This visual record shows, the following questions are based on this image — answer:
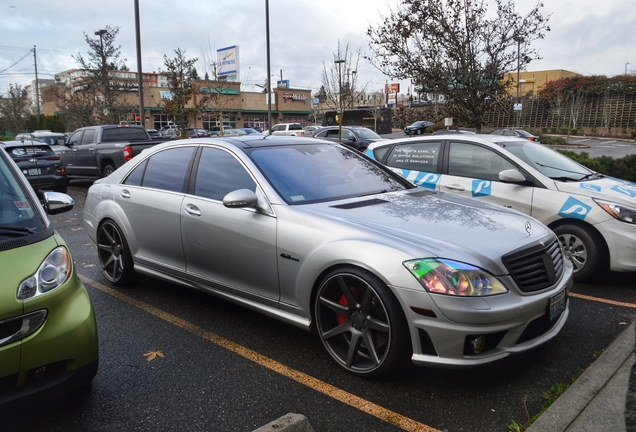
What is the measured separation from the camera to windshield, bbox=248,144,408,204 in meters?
4.07

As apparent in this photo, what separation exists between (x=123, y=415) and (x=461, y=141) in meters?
5.04

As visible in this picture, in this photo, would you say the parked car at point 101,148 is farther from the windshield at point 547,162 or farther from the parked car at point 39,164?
the windshield at point 547,162

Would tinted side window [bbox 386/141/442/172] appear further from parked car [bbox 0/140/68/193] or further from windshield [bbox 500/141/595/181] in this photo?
parked car [bbox 0/140/68/193]

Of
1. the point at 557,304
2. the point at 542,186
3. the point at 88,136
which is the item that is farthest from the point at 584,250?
the point at 88,136

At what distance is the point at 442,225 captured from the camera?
11.5 feet

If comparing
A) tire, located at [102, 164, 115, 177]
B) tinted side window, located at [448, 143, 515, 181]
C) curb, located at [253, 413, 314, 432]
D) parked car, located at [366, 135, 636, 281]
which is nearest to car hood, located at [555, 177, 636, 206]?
parked car, located at [366, 135, 636, 281]

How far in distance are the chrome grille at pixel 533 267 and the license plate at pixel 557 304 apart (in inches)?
3.9

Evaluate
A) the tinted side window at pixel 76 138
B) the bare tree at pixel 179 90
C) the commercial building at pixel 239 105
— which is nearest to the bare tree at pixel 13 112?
the commercial building at pixel 239 105

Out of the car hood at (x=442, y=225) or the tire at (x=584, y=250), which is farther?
the tire at (x=584, y=250)

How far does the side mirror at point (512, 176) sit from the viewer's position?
576 cm

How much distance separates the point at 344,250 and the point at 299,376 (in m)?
0.91

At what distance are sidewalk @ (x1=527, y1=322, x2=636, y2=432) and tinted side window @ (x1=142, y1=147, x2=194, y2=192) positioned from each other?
3.39 meters

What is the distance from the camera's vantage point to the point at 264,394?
10.6ft

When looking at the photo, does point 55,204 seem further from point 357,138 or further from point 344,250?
point 357,138
